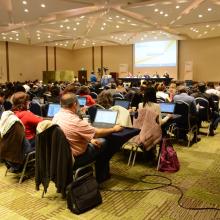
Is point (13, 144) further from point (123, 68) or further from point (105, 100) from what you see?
point (123, 68)

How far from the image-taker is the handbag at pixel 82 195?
3091 mm

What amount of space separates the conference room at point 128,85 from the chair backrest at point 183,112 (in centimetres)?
4

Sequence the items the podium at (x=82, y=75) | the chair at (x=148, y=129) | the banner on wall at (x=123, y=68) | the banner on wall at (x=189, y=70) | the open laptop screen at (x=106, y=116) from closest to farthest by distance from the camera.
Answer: the open laptop screen at (x=106, y=116) < the chair at (x=148, y=129) < the banner on wall at (x=189, y=70) < the banner on wall at (x=123, y=68) < the podium at (x=82, y=75)

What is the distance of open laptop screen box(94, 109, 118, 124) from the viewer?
405 cm

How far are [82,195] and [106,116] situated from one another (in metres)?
1.30

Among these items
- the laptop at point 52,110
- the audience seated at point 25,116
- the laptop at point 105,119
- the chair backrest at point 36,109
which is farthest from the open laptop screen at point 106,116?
the chair backrest at point 36,109

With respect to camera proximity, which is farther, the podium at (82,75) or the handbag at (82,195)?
the podium at (82,75)

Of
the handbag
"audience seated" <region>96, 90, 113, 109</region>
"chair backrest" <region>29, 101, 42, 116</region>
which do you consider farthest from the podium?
the handbag

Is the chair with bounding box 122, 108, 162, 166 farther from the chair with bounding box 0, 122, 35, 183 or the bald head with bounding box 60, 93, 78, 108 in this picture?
the chair with bounding box 0, 122, 35, 183

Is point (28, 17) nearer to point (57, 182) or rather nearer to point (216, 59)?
point (57, 182)

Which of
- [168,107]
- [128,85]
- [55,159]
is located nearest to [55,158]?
[55,159]

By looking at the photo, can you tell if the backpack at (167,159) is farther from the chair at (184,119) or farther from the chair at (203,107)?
the chair at (203,107)

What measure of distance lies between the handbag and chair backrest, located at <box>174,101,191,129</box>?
9.82 feet

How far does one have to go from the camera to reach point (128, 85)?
13.6 m
